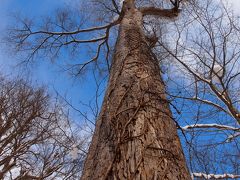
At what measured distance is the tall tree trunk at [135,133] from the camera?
4.93ft

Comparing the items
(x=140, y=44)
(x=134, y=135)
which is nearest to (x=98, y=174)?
(x=134, y=135)

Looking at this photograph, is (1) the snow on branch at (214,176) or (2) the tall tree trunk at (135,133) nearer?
(2) the tall tree trunk at (135,133)

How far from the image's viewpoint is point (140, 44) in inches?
128

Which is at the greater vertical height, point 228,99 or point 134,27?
point 134,27

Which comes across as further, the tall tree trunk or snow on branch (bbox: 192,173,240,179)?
snow on branch (bbox: 192,173,240,179)

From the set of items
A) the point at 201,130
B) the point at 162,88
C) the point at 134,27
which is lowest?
the point at 162,88

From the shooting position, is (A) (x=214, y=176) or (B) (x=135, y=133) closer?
(B) (x=135, y=133)

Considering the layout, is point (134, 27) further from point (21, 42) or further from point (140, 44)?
point (21, 42)

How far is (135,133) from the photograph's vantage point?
5.81 feet

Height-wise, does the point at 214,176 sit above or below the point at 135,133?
above

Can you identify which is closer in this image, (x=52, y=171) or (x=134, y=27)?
(x=134, y=27)

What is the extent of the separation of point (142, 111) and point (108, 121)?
252mm

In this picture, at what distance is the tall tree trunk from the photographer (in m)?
1.50

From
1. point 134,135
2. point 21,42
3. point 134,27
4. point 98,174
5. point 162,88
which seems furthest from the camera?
point 21,42
